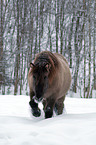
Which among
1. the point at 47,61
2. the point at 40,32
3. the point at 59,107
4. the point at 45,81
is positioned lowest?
the point at 59,107

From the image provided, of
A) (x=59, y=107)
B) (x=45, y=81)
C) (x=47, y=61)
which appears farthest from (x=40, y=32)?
(x=45, y=81)

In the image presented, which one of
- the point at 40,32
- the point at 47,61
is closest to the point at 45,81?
the point at 47,61

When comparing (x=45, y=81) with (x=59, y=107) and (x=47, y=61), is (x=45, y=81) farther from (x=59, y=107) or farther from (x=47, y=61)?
(x=59, y=107)

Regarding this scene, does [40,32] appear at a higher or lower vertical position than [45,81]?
lower

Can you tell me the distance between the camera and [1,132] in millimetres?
3082

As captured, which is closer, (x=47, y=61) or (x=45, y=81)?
(x=45, y=81)

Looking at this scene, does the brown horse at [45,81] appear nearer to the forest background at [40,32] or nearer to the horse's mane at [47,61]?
the horse's mane at [47,61]

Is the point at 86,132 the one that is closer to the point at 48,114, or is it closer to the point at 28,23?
the point at 48,114

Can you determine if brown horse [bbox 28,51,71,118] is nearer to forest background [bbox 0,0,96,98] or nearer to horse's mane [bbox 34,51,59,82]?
horse's mane [bbox 34,51,59,82]

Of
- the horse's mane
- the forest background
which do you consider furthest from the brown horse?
the forest background

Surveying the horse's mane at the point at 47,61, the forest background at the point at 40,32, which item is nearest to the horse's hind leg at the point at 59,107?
the horse's mane at the point at 47,61

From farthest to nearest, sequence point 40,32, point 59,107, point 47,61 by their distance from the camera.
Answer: point 40,32
point 59,107
point 47,61

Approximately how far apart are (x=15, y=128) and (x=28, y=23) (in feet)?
54.7

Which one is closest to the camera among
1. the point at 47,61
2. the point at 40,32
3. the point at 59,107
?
the point at 47,61
